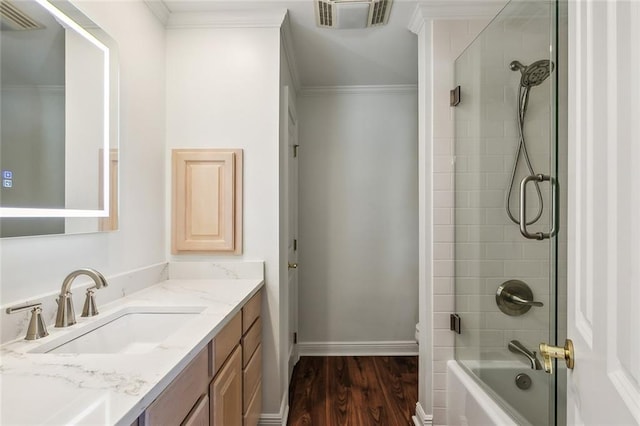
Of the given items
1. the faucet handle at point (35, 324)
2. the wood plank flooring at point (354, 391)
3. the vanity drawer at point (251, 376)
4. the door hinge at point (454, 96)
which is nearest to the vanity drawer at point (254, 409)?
the vanity drawer at point (251, 376)

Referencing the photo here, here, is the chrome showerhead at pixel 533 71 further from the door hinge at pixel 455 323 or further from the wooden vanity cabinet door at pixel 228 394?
the wooden vanity cabinet door at pixel 228 394

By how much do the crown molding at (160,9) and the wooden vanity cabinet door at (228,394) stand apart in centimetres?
181

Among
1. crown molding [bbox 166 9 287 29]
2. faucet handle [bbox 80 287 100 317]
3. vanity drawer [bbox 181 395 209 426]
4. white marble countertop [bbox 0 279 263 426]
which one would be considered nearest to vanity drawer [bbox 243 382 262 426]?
vanity drawer [bbox 181 395 209 426]

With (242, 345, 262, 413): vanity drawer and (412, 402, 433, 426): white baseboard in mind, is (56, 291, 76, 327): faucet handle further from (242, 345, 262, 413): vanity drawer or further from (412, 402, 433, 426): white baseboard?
(412, 402, 433, 426): white baseboard

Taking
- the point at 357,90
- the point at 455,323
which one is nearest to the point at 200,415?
the point at 455,323

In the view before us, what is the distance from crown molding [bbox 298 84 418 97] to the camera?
300 centimetres

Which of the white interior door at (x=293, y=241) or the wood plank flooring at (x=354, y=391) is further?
the white interior door at (x=293, y=241)

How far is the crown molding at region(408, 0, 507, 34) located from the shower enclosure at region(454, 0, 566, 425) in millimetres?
251

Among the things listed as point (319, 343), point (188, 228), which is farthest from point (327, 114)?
point (319, 343)

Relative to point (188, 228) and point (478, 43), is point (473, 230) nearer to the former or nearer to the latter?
point (478, 43)

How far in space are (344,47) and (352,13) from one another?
41cm

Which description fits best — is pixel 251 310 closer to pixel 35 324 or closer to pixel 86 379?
pixel 35 324

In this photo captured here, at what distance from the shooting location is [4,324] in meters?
0.96

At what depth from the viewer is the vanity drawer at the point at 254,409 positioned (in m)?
1.58
